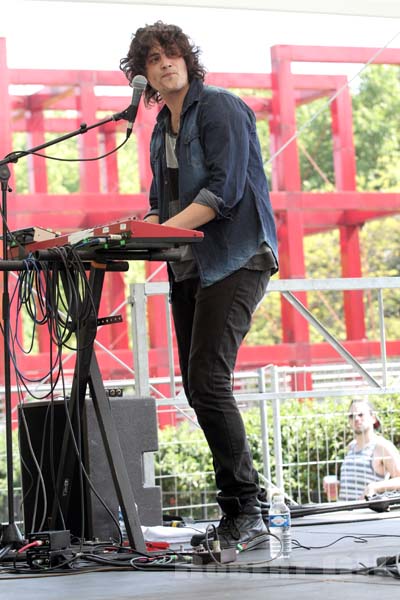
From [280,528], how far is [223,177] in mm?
918

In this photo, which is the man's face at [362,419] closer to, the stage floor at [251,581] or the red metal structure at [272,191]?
the stage floor at [251,581]

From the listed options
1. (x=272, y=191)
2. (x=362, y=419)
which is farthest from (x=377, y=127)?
(x=362, y=419)

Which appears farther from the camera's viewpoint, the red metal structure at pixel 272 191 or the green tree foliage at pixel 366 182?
the green tree foliage at pixel 366 182

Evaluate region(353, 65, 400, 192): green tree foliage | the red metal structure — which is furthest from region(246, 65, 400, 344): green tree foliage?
the red metal structure

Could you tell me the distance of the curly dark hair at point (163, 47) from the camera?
3084 millimetres

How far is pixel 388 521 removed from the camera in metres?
3.67

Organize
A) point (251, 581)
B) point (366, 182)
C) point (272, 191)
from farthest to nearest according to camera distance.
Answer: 1. point (366, 182)
2. point (272, 191)
3. point (251, 581)

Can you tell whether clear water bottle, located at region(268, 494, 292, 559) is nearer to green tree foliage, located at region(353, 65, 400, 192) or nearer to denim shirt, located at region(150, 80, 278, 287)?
denim shirt, located at region(150, 80, 278, 287)

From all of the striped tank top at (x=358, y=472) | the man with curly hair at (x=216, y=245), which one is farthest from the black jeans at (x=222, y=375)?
the striped tank top at (x=358, y=472)

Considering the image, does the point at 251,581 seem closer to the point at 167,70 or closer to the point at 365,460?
the point at 167,70

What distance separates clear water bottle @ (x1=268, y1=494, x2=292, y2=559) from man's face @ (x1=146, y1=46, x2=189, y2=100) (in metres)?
1.14

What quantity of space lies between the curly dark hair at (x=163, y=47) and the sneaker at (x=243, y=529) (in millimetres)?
1182

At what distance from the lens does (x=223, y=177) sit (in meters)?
2.96

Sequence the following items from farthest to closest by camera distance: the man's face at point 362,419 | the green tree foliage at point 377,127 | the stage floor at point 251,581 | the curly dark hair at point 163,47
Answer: the green tree foliage at point 377,127 → the man's face at point 362,419 → the curly dark hair at point 163,47 → the stage floor at point 251,581
